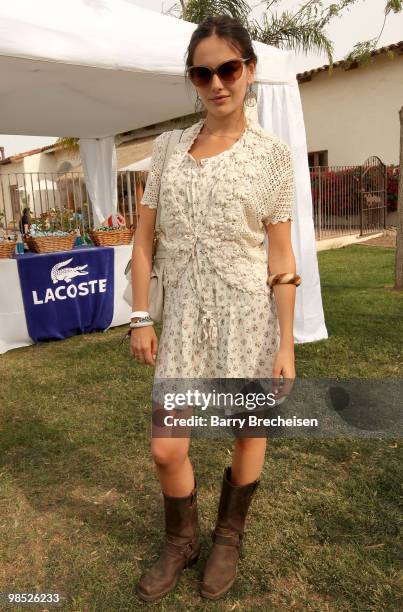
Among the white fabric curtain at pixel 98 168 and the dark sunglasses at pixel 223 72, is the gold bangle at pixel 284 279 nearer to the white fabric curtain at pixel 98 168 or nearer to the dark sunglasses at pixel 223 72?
the dark sunglasses at pixel 223 72

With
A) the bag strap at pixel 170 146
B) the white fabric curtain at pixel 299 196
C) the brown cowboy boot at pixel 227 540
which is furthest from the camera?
the white fabric curtain at pixel 299 196

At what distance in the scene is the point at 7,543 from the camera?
7.09 feet

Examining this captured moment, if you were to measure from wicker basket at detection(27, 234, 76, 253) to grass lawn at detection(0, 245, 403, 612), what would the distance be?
5.14 ft

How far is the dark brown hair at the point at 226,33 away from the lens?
1.53 meters

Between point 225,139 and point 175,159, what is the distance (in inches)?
6.6

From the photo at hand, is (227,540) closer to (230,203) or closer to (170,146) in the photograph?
(230,203)

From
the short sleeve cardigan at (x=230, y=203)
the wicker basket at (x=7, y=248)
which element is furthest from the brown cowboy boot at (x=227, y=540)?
the wicker basket at (x=7, y=248)

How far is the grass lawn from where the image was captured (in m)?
1.85

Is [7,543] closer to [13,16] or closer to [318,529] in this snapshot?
[318,529]

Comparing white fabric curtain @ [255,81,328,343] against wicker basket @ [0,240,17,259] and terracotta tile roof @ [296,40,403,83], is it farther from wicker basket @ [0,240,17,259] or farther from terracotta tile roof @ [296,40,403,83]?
terracotta tile roof @ [296,40,403,83]

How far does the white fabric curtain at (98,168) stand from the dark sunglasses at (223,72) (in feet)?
19.6

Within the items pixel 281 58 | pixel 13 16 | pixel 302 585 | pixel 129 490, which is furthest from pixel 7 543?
pixel 281 58

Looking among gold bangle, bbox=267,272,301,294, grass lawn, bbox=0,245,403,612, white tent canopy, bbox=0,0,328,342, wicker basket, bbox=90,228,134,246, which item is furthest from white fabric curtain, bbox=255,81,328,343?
gold bangle, bbox=267,272,301,294

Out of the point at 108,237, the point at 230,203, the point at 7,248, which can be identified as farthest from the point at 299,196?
the point at 230,203
